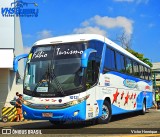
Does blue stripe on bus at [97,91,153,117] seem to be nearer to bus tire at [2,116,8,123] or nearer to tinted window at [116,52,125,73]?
tinted window at [116,52,125,73]

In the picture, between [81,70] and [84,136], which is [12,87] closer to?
[81,70]

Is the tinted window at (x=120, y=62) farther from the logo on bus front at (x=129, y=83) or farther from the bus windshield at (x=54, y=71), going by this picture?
the bus windshield at (x=54, y=71)

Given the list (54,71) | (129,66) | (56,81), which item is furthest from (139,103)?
(56,81)

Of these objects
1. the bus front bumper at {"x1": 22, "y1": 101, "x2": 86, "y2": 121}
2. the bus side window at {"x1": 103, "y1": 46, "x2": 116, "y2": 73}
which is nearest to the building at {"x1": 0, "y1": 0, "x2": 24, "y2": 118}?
the bus side window at {"x1": 103, "y1": 46, "x2": 116, "y2": 73}

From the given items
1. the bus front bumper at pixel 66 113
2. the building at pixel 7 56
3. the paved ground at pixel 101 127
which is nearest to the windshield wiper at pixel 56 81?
the bus front bumper at pixel 66 113

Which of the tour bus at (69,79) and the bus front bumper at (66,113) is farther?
the tour bus at (69,79)

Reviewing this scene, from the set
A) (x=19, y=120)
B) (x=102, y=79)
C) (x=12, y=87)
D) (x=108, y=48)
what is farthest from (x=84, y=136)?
(x=12, y=87)

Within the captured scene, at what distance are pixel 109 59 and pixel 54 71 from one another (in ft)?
11.1

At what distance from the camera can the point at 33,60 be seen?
14500mm

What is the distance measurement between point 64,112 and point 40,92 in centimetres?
121

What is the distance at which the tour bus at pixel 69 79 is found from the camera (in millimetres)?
13430

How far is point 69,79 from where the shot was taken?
13.5 metres

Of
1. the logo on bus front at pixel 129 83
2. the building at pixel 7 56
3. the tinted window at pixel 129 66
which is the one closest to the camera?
the logo on bus front at pixel 129 83

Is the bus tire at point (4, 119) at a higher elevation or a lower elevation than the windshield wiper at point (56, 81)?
lower
